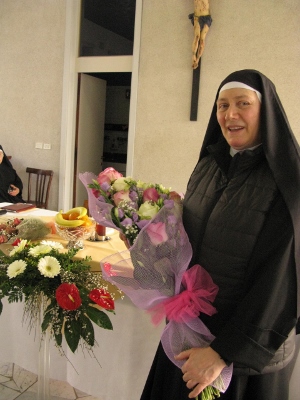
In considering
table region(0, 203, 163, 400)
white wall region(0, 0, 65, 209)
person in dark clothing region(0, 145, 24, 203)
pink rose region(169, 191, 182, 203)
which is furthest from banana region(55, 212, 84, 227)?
white wall region(0, 0, 65, 209)

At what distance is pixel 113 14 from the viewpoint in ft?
17.6

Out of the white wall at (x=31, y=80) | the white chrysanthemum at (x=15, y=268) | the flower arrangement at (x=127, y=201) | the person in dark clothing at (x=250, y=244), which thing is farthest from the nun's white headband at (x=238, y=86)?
the white wall at (x=31, y=80)

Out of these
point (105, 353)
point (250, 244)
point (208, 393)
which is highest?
point (250, 244)

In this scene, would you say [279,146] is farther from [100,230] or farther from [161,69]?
[161,69]

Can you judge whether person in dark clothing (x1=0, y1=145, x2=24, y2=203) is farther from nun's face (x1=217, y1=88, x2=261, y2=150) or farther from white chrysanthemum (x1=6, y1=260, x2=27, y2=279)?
nun's face (x1=217, y1=88, x2=261, y2=150)

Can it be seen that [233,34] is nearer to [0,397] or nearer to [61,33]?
[61,33]

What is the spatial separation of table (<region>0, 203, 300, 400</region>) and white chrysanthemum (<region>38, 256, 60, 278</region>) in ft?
1.56

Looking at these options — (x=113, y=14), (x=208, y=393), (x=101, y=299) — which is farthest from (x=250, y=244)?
(x=113, y=14)

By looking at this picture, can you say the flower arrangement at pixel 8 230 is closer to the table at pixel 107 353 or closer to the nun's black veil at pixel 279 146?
the table at pixel 107 353

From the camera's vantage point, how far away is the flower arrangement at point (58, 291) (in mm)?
1356

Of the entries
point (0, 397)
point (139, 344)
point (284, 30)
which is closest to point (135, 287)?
point (139, 344)

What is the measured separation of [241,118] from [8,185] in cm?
399

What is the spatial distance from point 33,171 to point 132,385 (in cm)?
424

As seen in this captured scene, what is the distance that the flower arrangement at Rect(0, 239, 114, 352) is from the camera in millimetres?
1356
